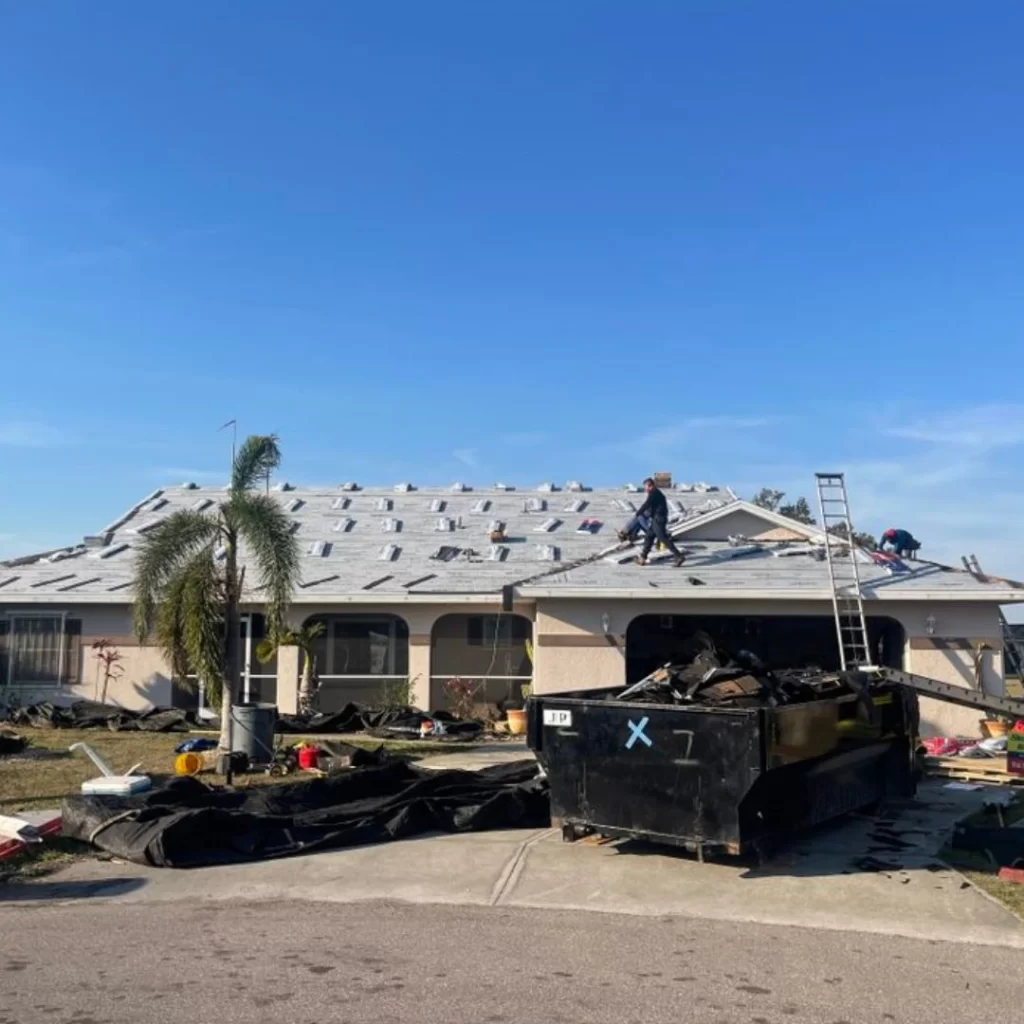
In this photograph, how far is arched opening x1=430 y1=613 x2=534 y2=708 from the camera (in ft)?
69.4

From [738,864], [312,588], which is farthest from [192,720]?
[738,864]

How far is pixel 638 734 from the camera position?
28.8 ft

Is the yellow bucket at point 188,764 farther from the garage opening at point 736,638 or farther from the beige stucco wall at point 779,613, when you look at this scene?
the garage opening at point 736,638

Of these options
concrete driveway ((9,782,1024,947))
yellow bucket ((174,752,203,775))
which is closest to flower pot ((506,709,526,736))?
yellow bucket ((174,752,203,775))

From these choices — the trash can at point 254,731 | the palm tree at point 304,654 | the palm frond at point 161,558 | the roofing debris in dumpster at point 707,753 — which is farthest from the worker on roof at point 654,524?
the roofing debris in dumpster at point 707,753

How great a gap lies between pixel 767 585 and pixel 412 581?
6765 mm

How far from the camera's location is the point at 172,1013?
17.2 ft

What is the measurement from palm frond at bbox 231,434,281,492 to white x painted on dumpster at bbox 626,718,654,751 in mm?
8685

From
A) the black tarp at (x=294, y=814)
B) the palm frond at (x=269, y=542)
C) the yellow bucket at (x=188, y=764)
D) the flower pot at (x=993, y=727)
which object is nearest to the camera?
the black tarp at (x=294, y=814)

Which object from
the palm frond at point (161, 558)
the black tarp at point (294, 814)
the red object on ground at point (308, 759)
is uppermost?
the palm frond at point (161, 558)

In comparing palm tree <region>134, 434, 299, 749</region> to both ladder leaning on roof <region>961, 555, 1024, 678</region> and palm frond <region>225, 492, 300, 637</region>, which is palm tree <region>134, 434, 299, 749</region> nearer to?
palm frond <region>225, 492, 300, 637</region>

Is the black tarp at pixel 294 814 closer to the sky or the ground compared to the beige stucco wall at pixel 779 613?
closer to the ground

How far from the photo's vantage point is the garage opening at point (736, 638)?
22.2 metres

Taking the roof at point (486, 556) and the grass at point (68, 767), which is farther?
the roof at point (486, 556)
